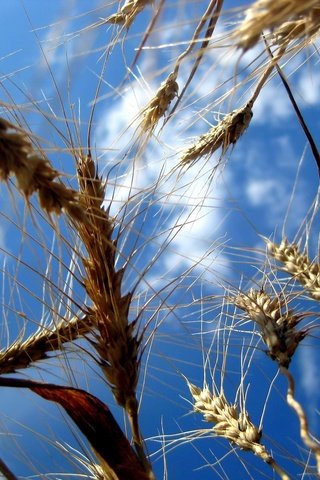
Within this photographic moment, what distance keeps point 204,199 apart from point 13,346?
2.17 feet

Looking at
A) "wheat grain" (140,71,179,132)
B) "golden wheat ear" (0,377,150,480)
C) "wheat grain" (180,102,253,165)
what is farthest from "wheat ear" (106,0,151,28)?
"golden wheat ear" (0,377,150,480)

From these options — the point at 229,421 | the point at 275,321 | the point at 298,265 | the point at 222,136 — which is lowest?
the point at 229,421

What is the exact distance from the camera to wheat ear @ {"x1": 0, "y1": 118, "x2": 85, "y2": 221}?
2.77ft

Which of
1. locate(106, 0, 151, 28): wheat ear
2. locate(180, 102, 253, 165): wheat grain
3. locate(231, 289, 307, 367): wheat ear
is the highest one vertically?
locate(106, 0, 151, 28): wheat ear

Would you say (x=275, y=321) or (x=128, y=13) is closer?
Result: (x=275, y=321)

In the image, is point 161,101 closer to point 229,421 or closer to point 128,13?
point 128,13

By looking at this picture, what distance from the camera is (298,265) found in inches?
79.7

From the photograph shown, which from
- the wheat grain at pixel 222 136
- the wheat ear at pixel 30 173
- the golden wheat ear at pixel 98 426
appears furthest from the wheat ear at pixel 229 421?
the wheat ear at pixel 30 173

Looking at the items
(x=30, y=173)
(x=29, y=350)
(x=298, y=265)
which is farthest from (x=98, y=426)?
(x=298, y=265)

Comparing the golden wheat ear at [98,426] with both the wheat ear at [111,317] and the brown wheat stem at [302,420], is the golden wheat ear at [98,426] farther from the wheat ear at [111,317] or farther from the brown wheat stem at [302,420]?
the brown wheat stem at [302,420]

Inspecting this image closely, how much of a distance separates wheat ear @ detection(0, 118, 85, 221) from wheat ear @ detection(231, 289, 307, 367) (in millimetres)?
773

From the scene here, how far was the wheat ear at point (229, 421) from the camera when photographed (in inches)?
67.1

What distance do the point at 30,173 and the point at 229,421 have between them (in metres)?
1.23

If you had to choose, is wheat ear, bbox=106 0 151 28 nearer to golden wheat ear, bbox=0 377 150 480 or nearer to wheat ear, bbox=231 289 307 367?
wheat ear, bbox=231 289 307 367
